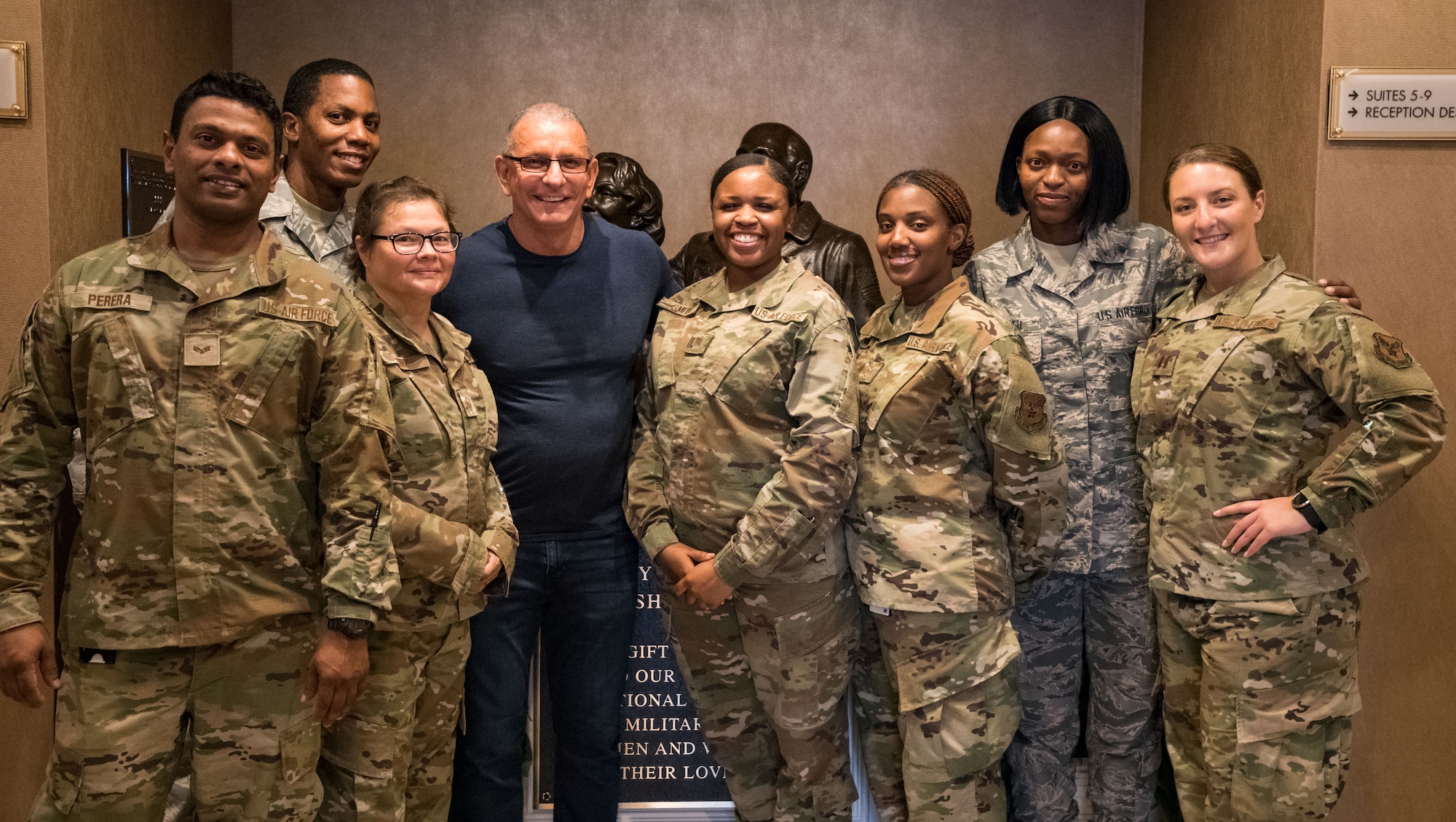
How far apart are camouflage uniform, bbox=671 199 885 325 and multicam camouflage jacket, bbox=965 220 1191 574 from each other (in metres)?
0.97

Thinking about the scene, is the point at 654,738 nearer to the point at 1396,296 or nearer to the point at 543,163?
the point at 543,163

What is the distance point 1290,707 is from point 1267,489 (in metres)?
0.46

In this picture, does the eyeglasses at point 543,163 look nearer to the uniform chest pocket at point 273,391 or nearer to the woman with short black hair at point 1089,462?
the uniform chest pocket at point 273,391

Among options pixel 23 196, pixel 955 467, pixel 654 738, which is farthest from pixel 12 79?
pixel 955 467

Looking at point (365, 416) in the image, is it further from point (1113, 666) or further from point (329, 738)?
point (1113, 666)

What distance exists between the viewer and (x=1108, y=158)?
271 centimetres

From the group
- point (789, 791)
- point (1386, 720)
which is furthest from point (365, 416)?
point (1386, 720)

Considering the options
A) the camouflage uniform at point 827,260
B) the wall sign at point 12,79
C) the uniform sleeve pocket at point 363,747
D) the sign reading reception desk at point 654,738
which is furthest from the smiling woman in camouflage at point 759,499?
the wall sign at point 12,79

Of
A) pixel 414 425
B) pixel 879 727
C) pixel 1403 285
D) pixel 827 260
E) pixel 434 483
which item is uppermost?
pixel 827 260

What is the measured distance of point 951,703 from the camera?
237 centimetres

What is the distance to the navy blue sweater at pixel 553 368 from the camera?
2.55 m

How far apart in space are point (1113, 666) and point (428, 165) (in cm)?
354

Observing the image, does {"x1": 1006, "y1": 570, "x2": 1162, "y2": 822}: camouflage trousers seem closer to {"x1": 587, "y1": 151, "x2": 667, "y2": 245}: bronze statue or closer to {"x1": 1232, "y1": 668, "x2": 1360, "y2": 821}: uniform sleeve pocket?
{"x1": 1232, "y1": 668, "x2": 1360, "y2": 821}: uniform sleeve pocket

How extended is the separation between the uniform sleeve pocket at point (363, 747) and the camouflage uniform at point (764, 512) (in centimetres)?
69
